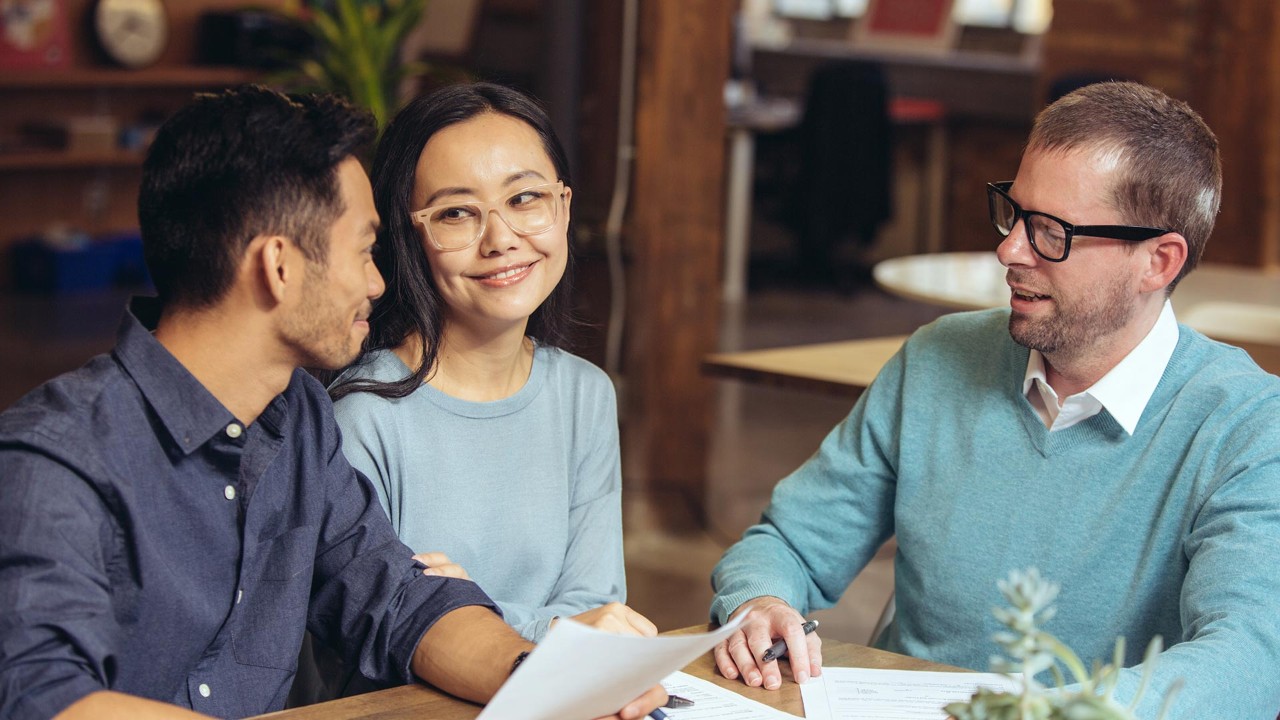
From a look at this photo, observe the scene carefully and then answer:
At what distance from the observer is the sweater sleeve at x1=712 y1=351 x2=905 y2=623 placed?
1.84 metres

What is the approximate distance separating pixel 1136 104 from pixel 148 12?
23.5ft

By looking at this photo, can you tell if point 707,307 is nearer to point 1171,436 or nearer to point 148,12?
point 1171,436

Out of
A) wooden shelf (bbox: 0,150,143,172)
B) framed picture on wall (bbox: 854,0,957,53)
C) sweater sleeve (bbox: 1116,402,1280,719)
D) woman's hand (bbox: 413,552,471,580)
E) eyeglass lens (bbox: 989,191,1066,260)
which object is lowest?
wooden shelf (bbox: 0,150,143,172)

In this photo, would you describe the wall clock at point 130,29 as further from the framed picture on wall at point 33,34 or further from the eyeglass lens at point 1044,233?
the eyeglass lens at point 1044,233

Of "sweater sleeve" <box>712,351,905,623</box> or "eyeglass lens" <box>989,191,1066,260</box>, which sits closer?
"eyeglass lens" <box>989,191,1066,260</box>

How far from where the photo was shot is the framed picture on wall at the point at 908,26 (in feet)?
31.1

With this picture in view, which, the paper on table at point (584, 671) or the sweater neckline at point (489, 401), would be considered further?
the sweater neckline at point (489, 401)

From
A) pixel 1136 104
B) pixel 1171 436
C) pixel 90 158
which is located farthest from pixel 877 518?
pixel 90 158

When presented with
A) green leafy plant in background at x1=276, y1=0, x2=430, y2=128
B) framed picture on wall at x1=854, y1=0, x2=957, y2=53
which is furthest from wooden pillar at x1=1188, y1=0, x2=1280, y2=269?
framed picture on wall at x1=854, y1=0, x2=957, y2=53

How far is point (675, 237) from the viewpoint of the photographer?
4266mm

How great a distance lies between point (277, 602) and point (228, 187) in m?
0.43

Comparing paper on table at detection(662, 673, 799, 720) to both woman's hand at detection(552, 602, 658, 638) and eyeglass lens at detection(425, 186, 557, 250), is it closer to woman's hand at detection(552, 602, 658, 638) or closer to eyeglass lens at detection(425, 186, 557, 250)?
woman's hand at detection(552, 602, 658, 638)

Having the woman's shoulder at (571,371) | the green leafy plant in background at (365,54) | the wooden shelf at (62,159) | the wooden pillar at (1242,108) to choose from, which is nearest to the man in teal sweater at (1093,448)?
A: the woman's shoulder at (571,371)

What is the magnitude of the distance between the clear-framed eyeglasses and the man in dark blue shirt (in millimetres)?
342
